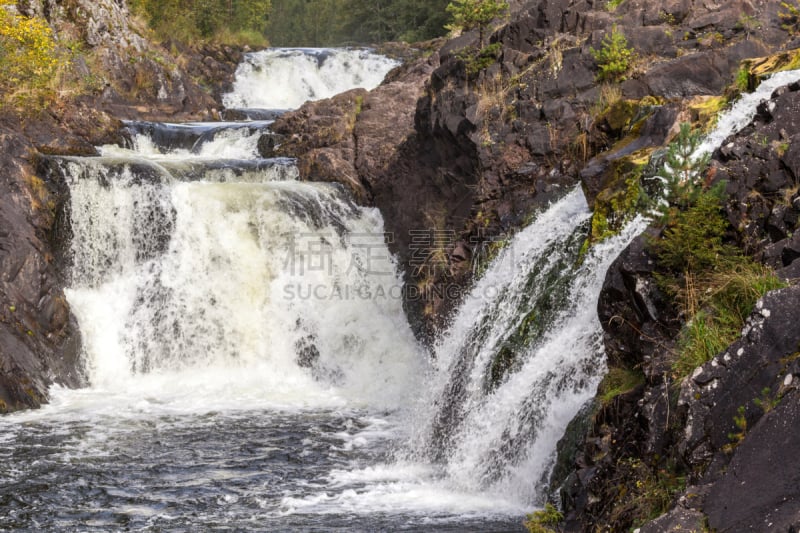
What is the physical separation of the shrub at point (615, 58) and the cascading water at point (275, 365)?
2423 mm

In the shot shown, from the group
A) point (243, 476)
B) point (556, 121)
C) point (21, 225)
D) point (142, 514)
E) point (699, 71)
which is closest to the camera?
point (142, 514)

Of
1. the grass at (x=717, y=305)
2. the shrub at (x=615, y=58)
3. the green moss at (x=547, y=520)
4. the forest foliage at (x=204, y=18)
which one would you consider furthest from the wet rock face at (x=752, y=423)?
the forest foliage at (x=204, y=18)

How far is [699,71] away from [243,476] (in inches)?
296

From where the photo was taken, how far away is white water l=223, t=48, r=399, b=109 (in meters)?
26.0

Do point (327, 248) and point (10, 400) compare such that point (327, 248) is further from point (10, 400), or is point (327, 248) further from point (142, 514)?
point (142, 514)

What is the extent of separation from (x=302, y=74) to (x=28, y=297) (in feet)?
51.6

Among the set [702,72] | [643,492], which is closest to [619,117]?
[702,72]

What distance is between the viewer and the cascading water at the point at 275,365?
7.77 metres

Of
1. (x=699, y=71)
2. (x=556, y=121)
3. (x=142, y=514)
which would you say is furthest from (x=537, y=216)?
(x=142, y=514)

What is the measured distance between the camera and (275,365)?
13.7 metres

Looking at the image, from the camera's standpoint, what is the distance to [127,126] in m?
17.8

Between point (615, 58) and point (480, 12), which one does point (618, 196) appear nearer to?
point (615, 58)

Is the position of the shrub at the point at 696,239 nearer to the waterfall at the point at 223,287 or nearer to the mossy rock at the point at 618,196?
the mossy rock at the point at 618,196

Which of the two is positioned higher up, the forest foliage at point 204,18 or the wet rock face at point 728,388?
the forest foliage at point 204,18
